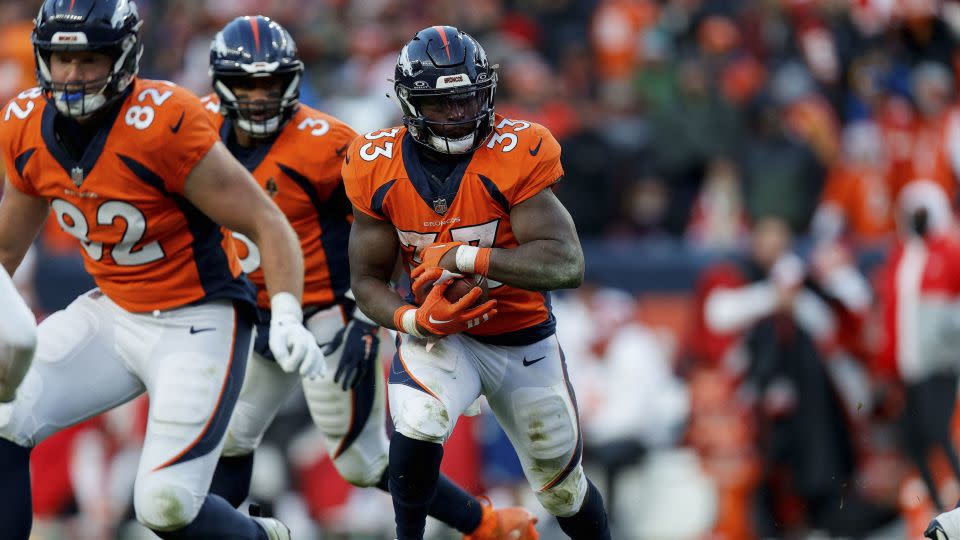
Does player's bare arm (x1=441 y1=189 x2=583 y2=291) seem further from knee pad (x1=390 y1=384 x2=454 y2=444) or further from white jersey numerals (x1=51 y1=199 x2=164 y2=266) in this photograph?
A: white jersey numerals (x1=51 y1=199 x2=164 y2=266)

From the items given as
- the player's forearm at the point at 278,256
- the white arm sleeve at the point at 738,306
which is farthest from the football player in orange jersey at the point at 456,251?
the white arm sleeve at the point at 738,306

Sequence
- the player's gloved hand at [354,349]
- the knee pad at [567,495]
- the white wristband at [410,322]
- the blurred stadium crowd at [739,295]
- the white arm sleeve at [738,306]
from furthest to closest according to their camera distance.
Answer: the white arm sleeve at [738,306] < the blurred stadium crowd at [739,295] < the player's gloved hand at [354,349] < the knee pad at [567,495] < the white wristband at [410,322]

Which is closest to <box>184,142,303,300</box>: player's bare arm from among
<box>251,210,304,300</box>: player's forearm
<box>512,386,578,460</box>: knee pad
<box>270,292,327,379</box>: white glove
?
<box>251,210,304,300</box>: player's forearm

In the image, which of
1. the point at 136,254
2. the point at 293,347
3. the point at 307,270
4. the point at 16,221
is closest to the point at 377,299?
the point at 293,347

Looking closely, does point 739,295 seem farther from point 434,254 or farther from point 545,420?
point 434,254

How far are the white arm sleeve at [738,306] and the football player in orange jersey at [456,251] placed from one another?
4.29 metres

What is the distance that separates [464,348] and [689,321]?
15.9ft

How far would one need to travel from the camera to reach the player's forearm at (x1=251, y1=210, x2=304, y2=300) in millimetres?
5254

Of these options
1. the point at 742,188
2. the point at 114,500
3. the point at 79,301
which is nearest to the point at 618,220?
the point at 742,188

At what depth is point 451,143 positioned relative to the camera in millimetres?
5164

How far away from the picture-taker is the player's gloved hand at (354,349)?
5.95 m

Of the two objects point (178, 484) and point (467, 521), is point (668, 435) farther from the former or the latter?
point (178, 484)

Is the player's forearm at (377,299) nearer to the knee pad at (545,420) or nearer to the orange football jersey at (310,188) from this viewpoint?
→ the knee pad at (545,420)

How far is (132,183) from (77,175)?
0.59ft
